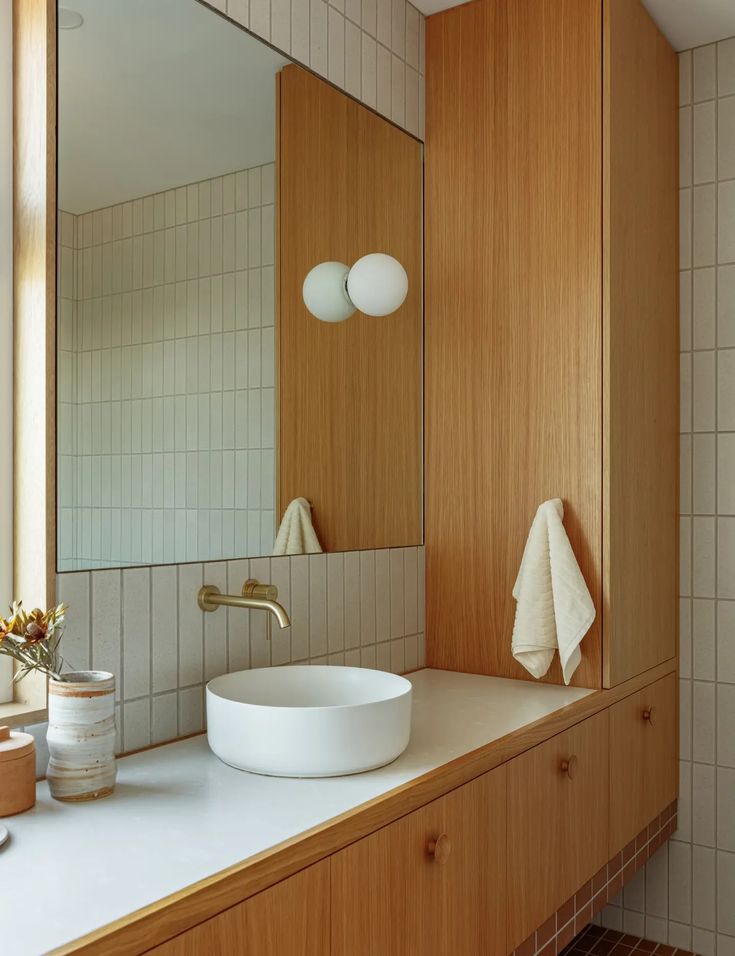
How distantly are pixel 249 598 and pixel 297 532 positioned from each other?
0.31 meters

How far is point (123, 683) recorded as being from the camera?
4.78 feet

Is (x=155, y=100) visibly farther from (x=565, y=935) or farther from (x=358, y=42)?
(x=565, y=935)

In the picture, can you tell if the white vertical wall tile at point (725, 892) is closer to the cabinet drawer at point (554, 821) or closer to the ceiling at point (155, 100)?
the cabinet drawer at point (554, 821)

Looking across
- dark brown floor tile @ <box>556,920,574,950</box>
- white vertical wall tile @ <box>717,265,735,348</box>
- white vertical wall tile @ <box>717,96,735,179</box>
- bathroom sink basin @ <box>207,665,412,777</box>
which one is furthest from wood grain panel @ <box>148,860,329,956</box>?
white vertical wall tile @ <box>717,96,735,179</box>

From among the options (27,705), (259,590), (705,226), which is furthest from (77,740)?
(705,226)

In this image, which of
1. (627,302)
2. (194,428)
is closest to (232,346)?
(194,428)

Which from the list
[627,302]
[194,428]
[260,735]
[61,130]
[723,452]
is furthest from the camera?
[723,452]

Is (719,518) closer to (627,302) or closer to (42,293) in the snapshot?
(627,302)

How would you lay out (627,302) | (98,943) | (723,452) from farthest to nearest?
(723,452) → (627,302) → (98,943)

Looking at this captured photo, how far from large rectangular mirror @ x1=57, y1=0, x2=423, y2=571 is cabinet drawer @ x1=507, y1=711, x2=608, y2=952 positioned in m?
0.62

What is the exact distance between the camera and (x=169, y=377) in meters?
1.60

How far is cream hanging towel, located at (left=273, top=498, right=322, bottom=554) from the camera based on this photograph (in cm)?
182

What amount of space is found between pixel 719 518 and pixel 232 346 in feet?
4.47

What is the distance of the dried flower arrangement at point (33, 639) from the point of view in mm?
1217
